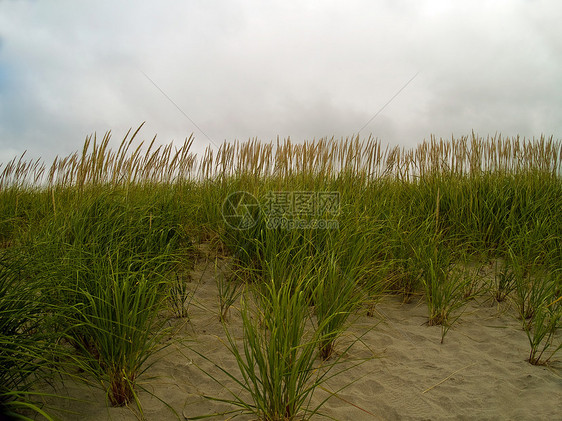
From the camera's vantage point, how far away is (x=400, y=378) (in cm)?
228

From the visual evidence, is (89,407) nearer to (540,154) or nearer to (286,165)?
(286,165)

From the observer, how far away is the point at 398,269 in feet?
11.0

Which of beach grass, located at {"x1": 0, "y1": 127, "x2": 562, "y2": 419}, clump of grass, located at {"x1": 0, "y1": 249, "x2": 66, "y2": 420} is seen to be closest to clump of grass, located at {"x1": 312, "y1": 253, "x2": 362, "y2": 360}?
beach grass, located at {"x1": 0, "y1": 127, "x2": 562, "y2": 419}

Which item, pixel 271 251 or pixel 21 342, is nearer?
pixel 21 342

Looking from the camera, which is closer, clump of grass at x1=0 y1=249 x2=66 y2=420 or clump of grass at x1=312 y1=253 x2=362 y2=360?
clump of grass at x1=0 y1=249 x2=66 y2=420

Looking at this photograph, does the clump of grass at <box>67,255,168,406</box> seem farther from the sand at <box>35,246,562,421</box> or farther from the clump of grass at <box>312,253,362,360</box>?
the clump of grass at <box>312,253,362,360</box>

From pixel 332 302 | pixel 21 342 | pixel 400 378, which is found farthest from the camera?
pixel 332 302

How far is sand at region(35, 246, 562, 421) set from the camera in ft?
6.49

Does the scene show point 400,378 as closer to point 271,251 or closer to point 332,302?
point 332,302

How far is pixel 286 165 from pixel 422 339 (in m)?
2.36

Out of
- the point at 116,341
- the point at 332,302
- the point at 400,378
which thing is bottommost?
the point at 400,378

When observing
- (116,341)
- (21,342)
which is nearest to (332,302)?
(116,341)

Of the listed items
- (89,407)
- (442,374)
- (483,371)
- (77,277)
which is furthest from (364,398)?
(77,277)

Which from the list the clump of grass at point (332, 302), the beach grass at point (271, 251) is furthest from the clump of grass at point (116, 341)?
the clump of grass at point (332, 302)
